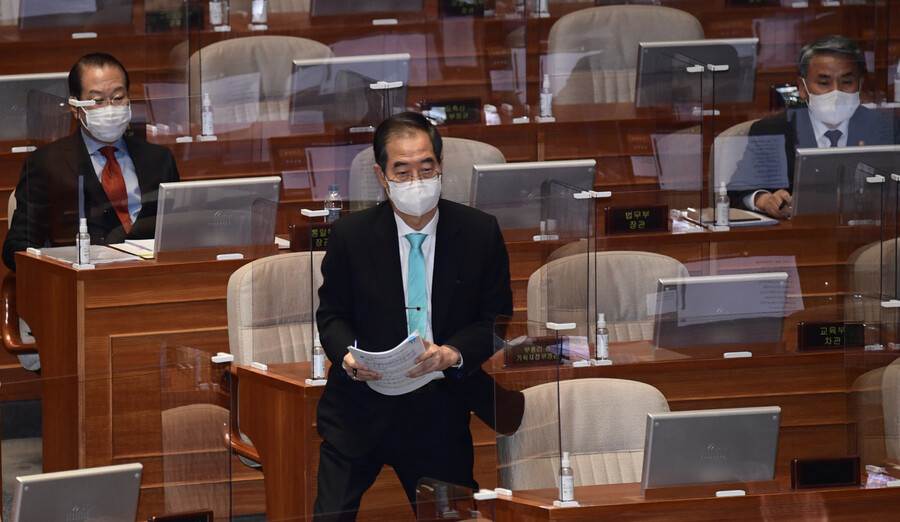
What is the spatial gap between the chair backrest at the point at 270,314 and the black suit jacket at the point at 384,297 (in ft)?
2.00

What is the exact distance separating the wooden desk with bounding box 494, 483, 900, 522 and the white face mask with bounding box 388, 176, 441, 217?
768 millimetres

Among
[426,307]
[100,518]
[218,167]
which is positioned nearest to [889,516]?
[426,307]

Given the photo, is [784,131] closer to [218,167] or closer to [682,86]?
[682,86]

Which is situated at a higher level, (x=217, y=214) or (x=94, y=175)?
(x=94, y=175)

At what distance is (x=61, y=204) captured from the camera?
450 cm

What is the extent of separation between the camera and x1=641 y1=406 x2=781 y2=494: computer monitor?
2.76 m

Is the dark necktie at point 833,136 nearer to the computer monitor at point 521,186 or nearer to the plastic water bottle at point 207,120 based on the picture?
the computer monitor at point 521,186

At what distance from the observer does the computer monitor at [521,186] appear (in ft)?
14.5

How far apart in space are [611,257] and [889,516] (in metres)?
1.27

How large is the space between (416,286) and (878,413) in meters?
1.07

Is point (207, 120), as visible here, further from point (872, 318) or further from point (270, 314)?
point (872, 318)

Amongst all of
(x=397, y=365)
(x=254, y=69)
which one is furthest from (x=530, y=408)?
(x=254, y=69)

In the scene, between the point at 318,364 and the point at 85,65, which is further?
the point at 85,65

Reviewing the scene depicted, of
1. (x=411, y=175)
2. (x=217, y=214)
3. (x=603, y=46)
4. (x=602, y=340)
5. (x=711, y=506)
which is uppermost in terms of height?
(x=603, y=46)
